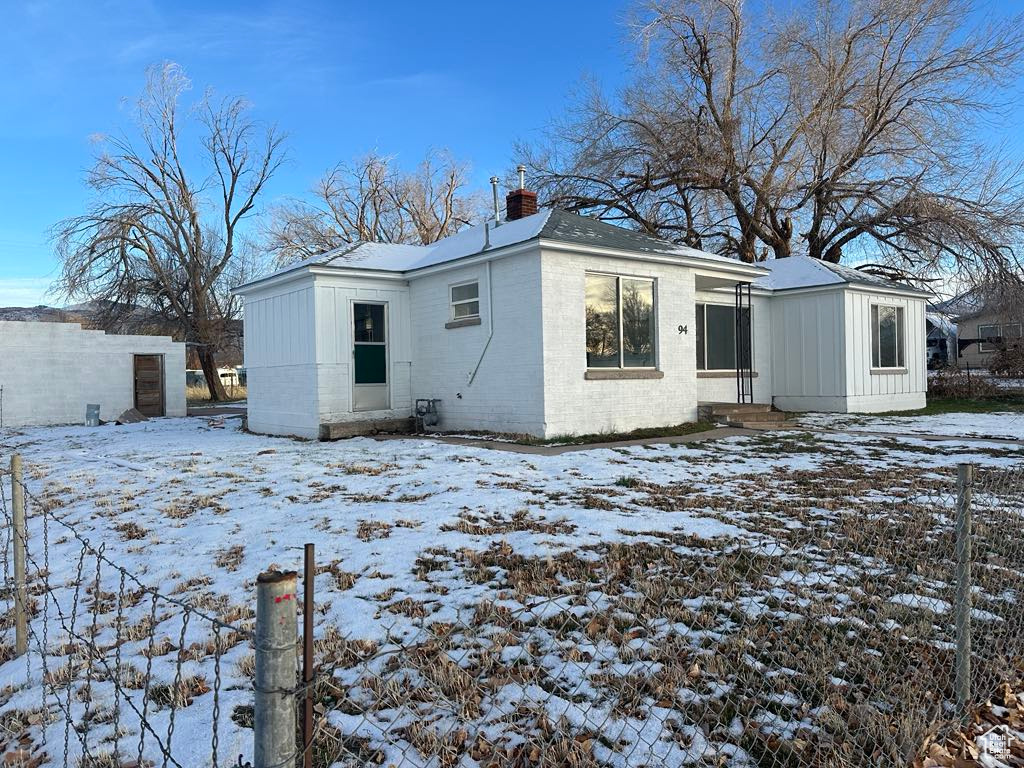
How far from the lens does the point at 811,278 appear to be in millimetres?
17500

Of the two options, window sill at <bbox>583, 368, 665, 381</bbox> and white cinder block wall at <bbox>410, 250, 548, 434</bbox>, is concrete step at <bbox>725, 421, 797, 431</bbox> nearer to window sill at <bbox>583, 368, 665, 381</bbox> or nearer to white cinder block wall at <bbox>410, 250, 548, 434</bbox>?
window sill at <bbox>583, 368, 665, 381</bbox>

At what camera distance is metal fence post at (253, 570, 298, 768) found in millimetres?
1531

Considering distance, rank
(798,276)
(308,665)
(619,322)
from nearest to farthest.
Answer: (308,665) → (619,322) → (798,276)

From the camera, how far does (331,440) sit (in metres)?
13.1

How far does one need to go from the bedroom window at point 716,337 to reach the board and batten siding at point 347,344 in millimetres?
6860

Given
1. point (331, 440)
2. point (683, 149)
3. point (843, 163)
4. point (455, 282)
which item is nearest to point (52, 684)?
point (331, 440)

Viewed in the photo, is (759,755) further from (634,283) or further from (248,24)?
(248,24)

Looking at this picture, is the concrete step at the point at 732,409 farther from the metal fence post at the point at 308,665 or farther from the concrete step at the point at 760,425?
the metal fence post at the point at 308,665

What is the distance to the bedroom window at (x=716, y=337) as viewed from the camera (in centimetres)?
1628

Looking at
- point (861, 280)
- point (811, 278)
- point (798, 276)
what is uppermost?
point (798, 276)

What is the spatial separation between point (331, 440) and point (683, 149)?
1627 cm

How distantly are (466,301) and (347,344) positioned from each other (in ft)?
8.28

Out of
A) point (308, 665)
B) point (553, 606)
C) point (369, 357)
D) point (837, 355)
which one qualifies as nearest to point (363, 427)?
point (369, 357)

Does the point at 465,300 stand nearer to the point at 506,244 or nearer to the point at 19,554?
the point at 506,244
